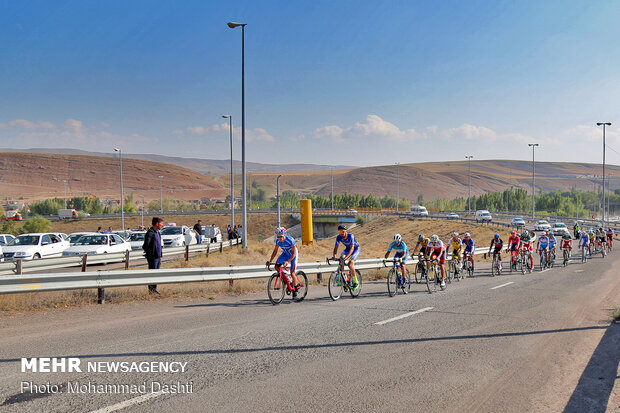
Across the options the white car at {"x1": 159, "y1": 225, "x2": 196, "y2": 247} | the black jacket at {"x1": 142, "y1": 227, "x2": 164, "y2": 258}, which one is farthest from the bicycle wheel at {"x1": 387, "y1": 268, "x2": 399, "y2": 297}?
the white car at {"x1": 159, "y1": 225, "x2": 196, "y2": 247}

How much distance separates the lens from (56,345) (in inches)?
284

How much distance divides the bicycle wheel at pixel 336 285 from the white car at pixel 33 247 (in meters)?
17.5

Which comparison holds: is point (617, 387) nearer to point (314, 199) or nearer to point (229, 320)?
point (229, 320)

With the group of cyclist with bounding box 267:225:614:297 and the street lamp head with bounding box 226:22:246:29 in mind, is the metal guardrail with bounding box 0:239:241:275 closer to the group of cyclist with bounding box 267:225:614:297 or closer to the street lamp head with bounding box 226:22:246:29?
the group of cyclist with bounding box 267:225:614:297

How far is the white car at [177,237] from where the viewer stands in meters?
31.4

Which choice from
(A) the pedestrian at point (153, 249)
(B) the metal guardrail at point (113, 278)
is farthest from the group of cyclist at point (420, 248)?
(A) the pedestrian at point (153, 249)

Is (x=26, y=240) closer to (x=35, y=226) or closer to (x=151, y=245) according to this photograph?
(x=151, y=245)

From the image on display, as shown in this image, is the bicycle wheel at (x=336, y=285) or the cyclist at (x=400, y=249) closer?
the bicycle wheel at (x=336, y=285)

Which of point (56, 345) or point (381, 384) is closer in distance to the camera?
point (381, 384)

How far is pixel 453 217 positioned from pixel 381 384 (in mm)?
76260

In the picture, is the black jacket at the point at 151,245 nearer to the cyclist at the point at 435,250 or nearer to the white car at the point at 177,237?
the cyclist at the point at 435,250

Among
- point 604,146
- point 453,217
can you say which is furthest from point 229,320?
point 453,217

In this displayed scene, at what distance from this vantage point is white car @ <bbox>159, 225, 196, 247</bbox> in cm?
3136

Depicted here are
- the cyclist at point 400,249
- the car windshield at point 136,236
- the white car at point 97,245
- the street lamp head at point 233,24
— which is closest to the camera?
the cyclist at point 400,249
